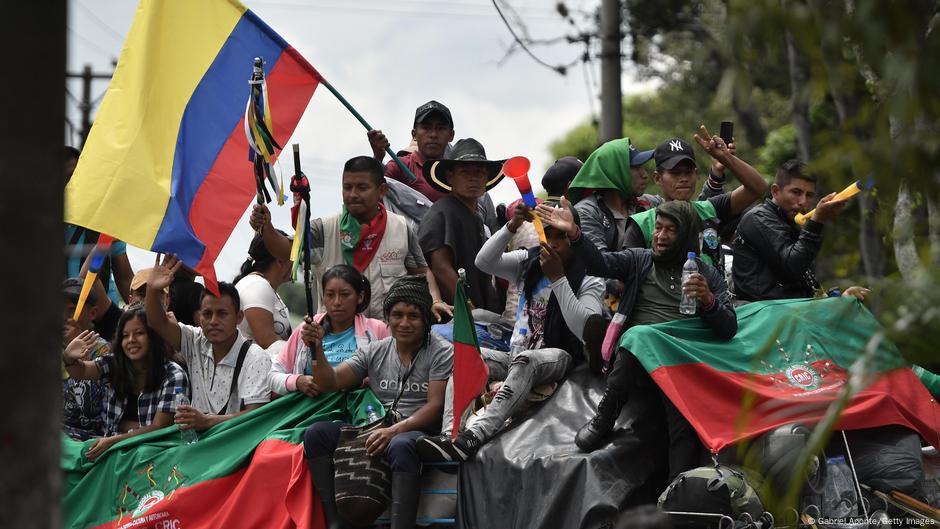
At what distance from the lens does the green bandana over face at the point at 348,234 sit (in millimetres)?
8453

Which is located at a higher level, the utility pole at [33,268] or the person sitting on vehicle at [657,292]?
the utility pole at [33,268]

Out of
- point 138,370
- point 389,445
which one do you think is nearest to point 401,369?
point 389,445

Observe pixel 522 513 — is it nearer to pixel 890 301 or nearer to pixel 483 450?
pixel 483 450

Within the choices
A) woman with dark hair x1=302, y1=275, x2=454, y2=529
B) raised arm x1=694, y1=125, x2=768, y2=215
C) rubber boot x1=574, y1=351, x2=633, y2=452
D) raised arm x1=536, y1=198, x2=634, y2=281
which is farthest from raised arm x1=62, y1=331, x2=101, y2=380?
raised arm x1=694, y1=125, x2=768, y2=215

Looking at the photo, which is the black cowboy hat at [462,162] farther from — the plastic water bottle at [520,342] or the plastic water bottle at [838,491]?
the plastic water bottle at [838,491]

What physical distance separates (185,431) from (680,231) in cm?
342

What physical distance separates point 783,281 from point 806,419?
142 cm

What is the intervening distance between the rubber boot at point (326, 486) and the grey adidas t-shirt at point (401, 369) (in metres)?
0.53

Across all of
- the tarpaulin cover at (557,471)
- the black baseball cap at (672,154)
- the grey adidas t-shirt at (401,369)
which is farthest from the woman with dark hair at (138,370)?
the black baseball cap at (672,154)

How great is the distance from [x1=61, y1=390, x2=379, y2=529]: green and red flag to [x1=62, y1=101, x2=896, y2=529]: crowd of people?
142 mm

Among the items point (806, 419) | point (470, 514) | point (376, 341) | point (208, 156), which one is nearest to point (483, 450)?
point (470, 514)

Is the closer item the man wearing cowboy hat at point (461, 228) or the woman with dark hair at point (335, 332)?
the woman with dark hair at point (335, 332)

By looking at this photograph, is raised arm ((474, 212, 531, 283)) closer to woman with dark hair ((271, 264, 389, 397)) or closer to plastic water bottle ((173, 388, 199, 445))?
woman with dark hair ((271, 264, 389, 397))

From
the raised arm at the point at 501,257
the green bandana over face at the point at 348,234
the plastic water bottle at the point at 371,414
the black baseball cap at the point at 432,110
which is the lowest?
the plastic water bottle at the point at 371,414
